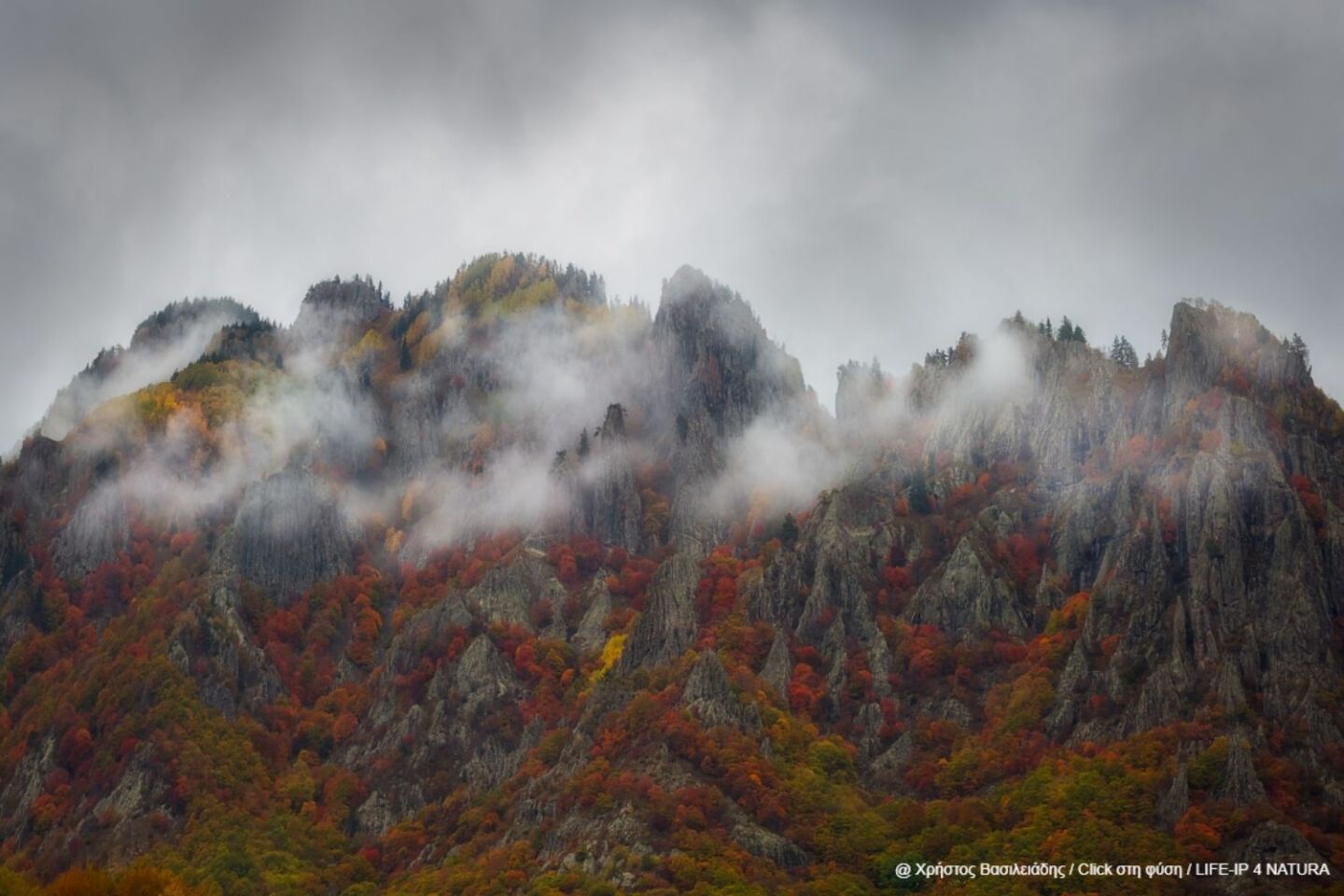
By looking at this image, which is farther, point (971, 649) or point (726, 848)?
point (971, 649)

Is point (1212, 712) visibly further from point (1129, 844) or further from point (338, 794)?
point (338, 794)

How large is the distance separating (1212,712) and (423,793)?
9463 cm

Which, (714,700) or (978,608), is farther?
(978,608)

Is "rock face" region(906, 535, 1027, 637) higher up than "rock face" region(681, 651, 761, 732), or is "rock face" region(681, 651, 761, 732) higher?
"rock face" region(906, 535, 1027, 637)

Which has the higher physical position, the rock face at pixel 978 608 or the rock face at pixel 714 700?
the rock face at pixel 978 608

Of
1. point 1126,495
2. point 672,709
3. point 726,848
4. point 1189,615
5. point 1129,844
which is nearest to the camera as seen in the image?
point 1129,844

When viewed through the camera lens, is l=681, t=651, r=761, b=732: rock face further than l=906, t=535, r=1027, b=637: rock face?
No

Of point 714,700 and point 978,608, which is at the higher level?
point 978,608

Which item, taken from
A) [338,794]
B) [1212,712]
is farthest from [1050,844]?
[338,794]

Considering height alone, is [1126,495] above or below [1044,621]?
above

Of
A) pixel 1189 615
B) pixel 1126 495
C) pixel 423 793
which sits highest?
pixel 1126 495

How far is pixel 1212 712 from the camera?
162 metres

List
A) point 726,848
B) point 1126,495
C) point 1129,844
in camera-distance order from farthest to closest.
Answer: point 1126,495 < point 726,848 < point 1129,844

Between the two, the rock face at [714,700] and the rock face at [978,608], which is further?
the rock face at [978,608]
